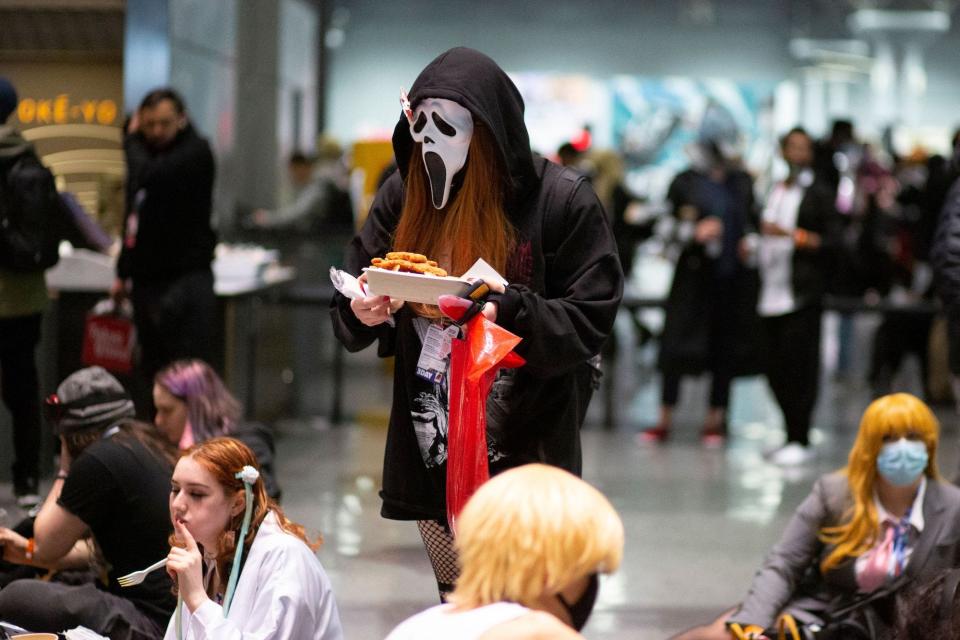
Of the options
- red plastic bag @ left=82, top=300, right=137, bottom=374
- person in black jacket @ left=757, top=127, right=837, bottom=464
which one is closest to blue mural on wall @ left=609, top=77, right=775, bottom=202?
person in black jacket @ left=757, top=127, right=837, bottom=464

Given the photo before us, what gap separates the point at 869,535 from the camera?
4504 mm

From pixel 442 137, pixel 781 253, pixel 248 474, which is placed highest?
pixel 442 137

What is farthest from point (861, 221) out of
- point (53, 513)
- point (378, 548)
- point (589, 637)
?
point (53, 513)

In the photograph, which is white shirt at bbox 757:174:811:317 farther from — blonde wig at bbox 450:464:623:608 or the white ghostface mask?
blonde wig at bbox 450:464:623:608

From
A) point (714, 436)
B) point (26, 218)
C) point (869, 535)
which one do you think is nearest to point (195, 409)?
point (26, 218)

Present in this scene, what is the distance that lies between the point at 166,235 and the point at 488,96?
3.79 metres

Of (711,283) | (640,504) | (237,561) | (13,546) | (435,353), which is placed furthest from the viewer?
(711,283)

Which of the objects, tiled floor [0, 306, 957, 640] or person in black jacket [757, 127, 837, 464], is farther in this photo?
person in black jacket [757, 127, 837, 464]

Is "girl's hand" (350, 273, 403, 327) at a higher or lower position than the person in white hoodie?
higher

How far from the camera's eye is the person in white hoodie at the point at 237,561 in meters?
3.21

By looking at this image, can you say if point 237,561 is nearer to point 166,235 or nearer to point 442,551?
point 442,551

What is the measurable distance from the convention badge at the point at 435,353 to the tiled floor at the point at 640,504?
1.93 meters

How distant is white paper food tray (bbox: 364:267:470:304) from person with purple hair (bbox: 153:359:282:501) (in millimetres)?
2026

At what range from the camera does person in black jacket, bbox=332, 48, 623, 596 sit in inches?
121
